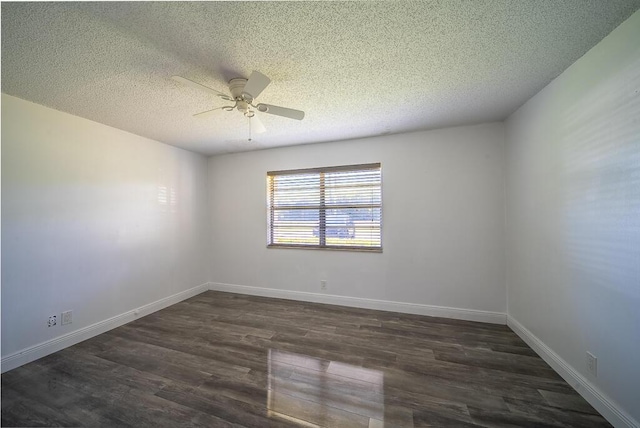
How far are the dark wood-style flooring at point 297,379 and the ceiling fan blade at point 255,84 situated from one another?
7.13 feet

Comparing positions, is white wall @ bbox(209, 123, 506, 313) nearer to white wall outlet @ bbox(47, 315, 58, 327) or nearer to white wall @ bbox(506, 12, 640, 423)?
white wall @ bbox(506, 12, 640, 423)

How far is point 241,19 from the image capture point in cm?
124

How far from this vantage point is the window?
3242mm

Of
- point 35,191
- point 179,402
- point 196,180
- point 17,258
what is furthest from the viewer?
point 196,180

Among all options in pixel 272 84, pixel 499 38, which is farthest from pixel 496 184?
pixel 272 84

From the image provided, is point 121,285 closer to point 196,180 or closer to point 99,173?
point 99,173

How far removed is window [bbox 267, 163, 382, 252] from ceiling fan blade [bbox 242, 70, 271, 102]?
190 centimetres

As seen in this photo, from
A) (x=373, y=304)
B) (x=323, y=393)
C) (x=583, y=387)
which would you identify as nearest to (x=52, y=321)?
(x=323, y=393)

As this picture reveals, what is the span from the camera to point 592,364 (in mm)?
1551

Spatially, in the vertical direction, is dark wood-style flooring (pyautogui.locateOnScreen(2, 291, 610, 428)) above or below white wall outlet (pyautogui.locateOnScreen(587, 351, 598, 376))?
Result: below

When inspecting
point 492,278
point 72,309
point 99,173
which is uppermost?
point 99,173

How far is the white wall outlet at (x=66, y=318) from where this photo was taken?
2.29m

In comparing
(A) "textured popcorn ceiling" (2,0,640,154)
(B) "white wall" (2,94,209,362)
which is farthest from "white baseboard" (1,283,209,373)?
(A) "textured popcorn ceiling" (2,0,640,154)

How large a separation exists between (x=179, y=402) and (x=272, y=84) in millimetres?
2468
